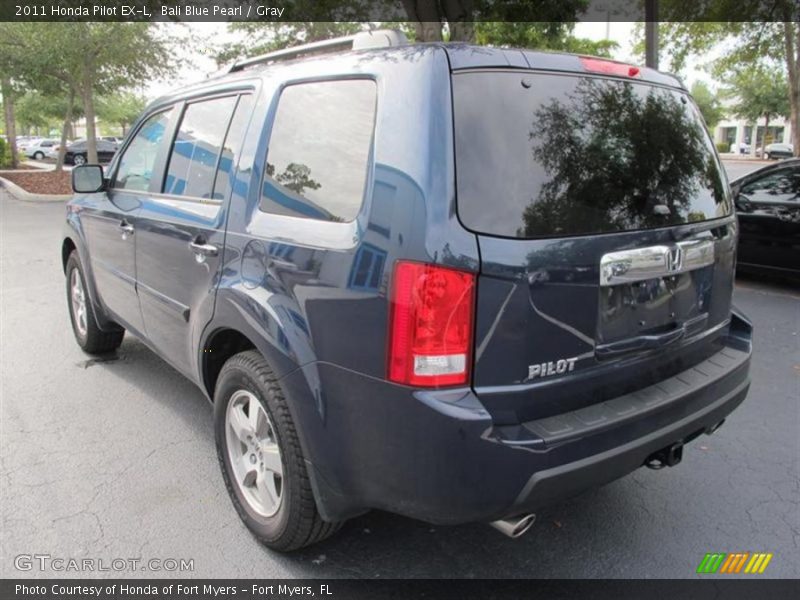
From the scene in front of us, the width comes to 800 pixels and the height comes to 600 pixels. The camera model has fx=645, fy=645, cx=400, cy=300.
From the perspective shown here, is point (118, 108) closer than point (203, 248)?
No

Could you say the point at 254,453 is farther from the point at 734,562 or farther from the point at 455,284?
the point at 734,562

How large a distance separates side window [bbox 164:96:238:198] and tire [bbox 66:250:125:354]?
5.62ft

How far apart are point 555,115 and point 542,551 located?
1.78m

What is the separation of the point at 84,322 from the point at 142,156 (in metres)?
1.70

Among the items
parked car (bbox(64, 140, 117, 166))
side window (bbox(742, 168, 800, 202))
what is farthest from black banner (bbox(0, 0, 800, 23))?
parked car (bbox(64, 140, 117, 166))

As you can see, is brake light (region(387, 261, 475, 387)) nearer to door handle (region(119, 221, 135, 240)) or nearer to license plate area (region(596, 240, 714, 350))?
license plate area (region(596, 240, 714, 350))

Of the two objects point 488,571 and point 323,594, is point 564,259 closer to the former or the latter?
point 488,571

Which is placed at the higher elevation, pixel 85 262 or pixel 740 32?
pixel 740 32

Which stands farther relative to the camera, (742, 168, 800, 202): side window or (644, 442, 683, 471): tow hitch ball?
(742, 168, 800, 202): side window

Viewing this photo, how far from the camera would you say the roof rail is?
8.06 feet

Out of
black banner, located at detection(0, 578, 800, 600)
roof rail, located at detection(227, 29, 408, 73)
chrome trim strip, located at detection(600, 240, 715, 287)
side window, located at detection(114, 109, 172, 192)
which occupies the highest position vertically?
roof rail, located at detection(227, 29, 408, 73)

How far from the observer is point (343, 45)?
283cm

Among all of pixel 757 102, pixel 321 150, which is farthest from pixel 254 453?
pixel 757 102

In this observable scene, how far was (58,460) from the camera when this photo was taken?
3455 millimetres
